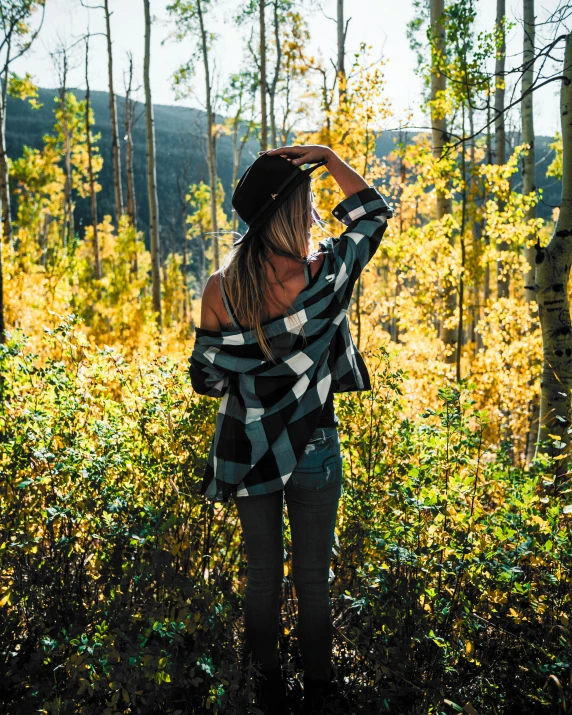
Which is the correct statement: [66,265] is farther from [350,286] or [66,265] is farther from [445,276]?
[350,286]

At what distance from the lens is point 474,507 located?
2076mm

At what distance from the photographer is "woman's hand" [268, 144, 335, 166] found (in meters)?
1.59

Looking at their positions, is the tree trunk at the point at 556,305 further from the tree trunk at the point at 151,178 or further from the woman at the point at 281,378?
the tree trunk at the point at 151,178

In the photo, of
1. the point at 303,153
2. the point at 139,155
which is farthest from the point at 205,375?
the point at 139,155

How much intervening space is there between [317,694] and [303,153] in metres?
1.71

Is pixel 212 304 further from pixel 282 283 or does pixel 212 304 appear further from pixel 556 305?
pixel 556 305

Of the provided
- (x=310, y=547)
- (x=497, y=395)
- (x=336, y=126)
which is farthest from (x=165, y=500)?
(x=336, y=126)

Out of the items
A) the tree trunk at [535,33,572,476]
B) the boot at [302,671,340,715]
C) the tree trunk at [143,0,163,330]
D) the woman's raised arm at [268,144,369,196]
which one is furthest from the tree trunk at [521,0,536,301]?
the tree trunk at [143,0,163,330]

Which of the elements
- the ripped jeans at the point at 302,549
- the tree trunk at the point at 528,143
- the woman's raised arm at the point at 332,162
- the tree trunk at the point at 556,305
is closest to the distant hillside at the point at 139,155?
the tree trunk at the point at 528,143

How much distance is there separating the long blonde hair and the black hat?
0.06ft

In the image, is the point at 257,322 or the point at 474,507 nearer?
the point at 257,322

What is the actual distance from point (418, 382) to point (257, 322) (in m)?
4.33

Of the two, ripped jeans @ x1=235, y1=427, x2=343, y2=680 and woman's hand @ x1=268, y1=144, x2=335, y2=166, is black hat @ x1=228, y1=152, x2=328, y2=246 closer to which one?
woman's hand @ x1=268, y1=144, x2=335, y2=166

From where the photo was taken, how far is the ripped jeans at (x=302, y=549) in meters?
1.55
